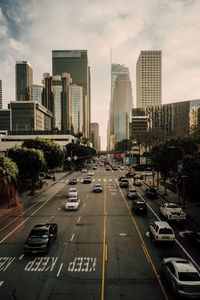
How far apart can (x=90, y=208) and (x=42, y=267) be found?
2242 cm

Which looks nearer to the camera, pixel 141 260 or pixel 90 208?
pixel 141 260

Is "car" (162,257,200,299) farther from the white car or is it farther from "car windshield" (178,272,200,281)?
the white car

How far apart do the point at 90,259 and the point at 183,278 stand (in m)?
7.84

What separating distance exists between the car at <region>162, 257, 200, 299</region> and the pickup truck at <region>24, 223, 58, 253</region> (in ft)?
31.5

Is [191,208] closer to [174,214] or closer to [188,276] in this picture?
[174,214]

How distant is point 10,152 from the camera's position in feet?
176

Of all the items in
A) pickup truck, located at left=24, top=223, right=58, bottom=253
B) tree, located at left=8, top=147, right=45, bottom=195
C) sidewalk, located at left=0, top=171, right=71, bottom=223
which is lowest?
sidewalk, located at left=0, top=171, right=71, bottom=223

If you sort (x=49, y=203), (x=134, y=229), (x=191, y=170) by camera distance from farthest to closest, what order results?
(x=49, y=203), (x=191, y=170), (x=134, y=229)

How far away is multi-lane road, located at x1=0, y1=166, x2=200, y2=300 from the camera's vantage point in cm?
1730

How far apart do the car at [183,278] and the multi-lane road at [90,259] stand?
0.75 meters

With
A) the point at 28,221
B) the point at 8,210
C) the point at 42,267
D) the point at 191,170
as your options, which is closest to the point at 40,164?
the point at 8,210

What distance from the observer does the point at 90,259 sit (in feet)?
73.5

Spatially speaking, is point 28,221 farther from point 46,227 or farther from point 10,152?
point 10,152

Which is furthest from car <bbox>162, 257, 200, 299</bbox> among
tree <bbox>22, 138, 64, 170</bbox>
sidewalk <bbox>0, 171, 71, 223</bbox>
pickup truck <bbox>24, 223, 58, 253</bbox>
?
tree <bbox>22, 138, 64, 170</bbox>
